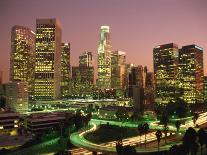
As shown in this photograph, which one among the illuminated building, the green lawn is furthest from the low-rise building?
the green lawn

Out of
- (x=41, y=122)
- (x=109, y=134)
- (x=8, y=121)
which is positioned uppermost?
(x=8, y=121)

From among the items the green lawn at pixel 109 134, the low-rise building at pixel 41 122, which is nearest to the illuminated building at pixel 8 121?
the low-rise building at pixel 41 122

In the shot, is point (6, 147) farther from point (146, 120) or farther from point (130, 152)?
point (146, 120)

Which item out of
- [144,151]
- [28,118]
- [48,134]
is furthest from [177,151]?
[28,118]

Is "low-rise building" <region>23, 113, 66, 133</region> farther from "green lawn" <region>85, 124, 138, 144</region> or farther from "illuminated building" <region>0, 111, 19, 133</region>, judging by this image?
"green lawn" <region>85, 124, 138, 144</region>

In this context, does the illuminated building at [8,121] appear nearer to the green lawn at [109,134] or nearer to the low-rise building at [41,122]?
the low-rise building at [41,122]

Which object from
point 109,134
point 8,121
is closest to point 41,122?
point 8,121

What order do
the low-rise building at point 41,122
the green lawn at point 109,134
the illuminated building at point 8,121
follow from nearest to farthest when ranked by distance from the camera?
the green lawn at point 109,134
the low-rise building at point 41,122
the illuminated building at point 8,121

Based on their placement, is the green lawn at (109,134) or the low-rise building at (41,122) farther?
the low-rise building at (41,122)

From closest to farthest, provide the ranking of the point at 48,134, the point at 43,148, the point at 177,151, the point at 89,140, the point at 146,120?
the point at 177,151, the point at 43,148, the point at 89,140, the point at 48,134, the point at 146,120

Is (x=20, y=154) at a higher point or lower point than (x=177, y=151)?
lower

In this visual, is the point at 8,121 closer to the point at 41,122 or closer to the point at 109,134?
the point at 41,122
